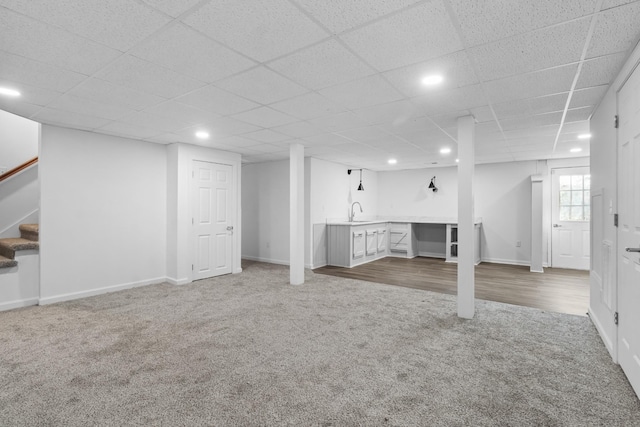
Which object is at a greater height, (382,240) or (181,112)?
(181,112)

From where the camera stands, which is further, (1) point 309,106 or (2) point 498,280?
(2) point 498,280

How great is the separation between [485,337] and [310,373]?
1.82 meters

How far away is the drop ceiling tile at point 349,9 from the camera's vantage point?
169 centimetres

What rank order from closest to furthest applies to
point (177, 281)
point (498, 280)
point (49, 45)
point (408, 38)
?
point (408, 38) → point (49, 45) → point (177, 281) → point (498, 280)

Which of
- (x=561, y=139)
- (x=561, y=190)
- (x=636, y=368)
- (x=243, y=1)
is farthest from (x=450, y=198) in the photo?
(x=243, y=1)

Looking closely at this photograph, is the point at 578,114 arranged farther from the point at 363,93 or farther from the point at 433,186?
the point at 433,186

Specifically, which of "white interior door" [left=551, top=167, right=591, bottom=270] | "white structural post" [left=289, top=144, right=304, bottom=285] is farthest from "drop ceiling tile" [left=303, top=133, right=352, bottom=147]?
"white interior door" [left=551, top=167, right=591, bottom=270]

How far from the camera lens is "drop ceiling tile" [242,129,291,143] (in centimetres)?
451

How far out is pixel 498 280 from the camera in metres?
5.52

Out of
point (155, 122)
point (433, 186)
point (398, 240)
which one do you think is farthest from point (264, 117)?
point (433, 186)

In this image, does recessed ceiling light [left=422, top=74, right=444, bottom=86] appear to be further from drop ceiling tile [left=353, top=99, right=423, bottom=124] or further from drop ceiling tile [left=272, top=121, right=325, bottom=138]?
drop ceiling tile [left=272, top=121, right=325, bottom=138]

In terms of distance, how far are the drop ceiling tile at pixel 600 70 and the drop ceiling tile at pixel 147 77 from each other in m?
3.16

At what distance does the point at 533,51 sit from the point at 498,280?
14.4 ft

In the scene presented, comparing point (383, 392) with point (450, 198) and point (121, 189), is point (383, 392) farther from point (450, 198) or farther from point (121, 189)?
point (450, 198)
